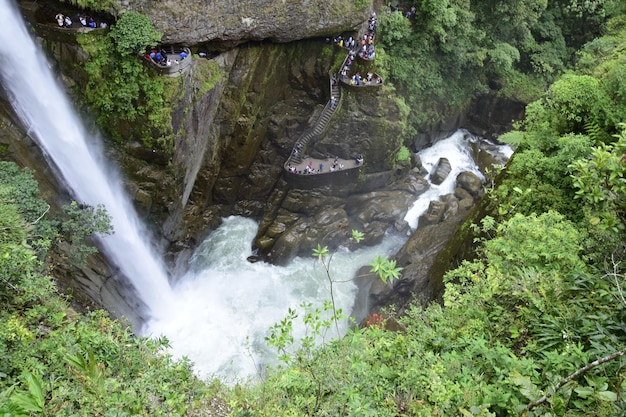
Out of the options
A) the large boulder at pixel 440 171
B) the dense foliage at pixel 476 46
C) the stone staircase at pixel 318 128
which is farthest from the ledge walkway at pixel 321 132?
the large boulder at pixel 440 171

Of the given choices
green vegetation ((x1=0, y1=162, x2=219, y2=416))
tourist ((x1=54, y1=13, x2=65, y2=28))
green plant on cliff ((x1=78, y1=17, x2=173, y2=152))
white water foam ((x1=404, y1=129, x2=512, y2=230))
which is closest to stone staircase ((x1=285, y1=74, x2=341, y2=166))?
white water foam ((x1=404, y1=129, x2=512, y2=230))

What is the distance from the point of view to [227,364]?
1483 cm

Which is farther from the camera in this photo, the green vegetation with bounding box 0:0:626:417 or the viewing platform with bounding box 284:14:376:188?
the viewing platform with bounding box 284:14:376:188

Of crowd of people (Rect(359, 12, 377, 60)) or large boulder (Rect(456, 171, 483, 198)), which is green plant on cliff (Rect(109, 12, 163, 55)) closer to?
crowd of people (Rect(359, 12, 377, 60))

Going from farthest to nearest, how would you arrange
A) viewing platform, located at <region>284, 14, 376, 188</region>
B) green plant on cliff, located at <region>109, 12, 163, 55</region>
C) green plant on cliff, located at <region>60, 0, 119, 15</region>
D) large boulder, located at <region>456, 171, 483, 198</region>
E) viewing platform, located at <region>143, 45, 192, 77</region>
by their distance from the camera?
large boulder, located at <region>456, 171, 483, 198</region>, viewing platform, located at <region>284, 14, 376, 188</region>, viewing platform, located at <region>143, 45, 192, 77</region>, green plant on cliff, located at <region>109, 12, 163, 55</region>, green plant on cliff, located at <region>60, 0, 119, 15</region>

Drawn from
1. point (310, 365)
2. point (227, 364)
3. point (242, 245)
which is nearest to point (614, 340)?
point (310, 365)

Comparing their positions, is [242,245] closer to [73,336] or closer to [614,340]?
[73,336]

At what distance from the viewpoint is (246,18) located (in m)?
16.5

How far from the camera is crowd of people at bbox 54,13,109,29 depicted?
13.0m

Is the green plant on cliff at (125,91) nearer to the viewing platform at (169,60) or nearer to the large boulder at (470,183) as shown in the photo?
the viewing platform at (169,60)

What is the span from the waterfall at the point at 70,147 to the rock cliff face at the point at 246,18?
11.3 ft

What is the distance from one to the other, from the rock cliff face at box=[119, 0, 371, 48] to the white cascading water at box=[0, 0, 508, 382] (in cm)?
411

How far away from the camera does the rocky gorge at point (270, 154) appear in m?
15.2

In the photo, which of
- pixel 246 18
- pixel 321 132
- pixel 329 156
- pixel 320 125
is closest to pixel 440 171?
pixel 329 156
